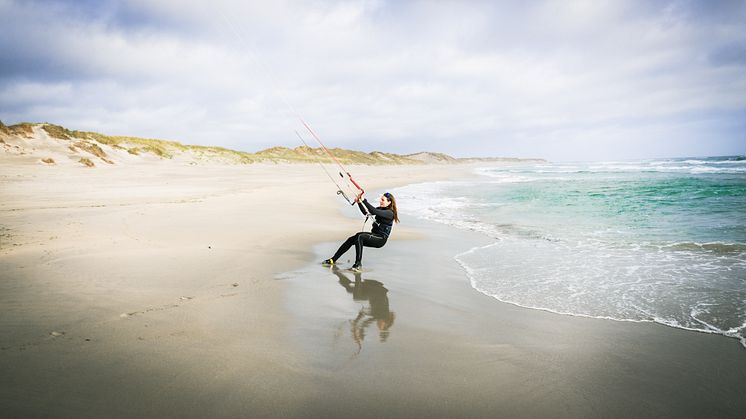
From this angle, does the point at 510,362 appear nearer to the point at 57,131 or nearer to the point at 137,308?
the point at 137,308

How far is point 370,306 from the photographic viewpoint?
5.02m

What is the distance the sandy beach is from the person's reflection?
0.10 feet

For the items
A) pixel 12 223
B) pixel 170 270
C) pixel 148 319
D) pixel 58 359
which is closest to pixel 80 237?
pixel 12 223

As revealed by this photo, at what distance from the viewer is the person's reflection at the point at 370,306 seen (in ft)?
13.6

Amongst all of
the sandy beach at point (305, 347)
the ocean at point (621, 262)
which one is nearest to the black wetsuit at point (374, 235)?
the sandy beach at point (305, 347)

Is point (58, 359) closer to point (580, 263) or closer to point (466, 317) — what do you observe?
point (466, 317)

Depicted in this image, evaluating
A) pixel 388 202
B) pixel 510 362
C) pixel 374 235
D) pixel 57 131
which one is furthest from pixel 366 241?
pixel 57 131

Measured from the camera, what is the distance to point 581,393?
9.97 feet

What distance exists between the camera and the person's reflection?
4.15 metres

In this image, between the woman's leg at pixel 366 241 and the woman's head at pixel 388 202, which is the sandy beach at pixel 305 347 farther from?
the woman's head at pixel 388 202

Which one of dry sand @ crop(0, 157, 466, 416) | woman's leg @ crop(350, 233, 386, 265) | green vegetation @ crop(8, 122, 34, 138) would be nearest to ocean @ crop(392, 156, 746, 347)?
woman's leg @ crop(350, 233, 386, 265)

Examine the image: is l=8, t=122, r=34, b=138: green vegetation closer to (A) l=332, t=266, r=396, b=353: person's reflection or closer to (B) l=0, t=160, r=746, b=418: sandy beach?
(B) l=0, t=160, r=746, b=418: sandy beach

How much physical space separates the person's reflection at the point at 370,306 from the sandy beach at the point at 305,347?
0.10 ft

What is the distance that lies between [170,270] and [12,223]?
625 centimetres
